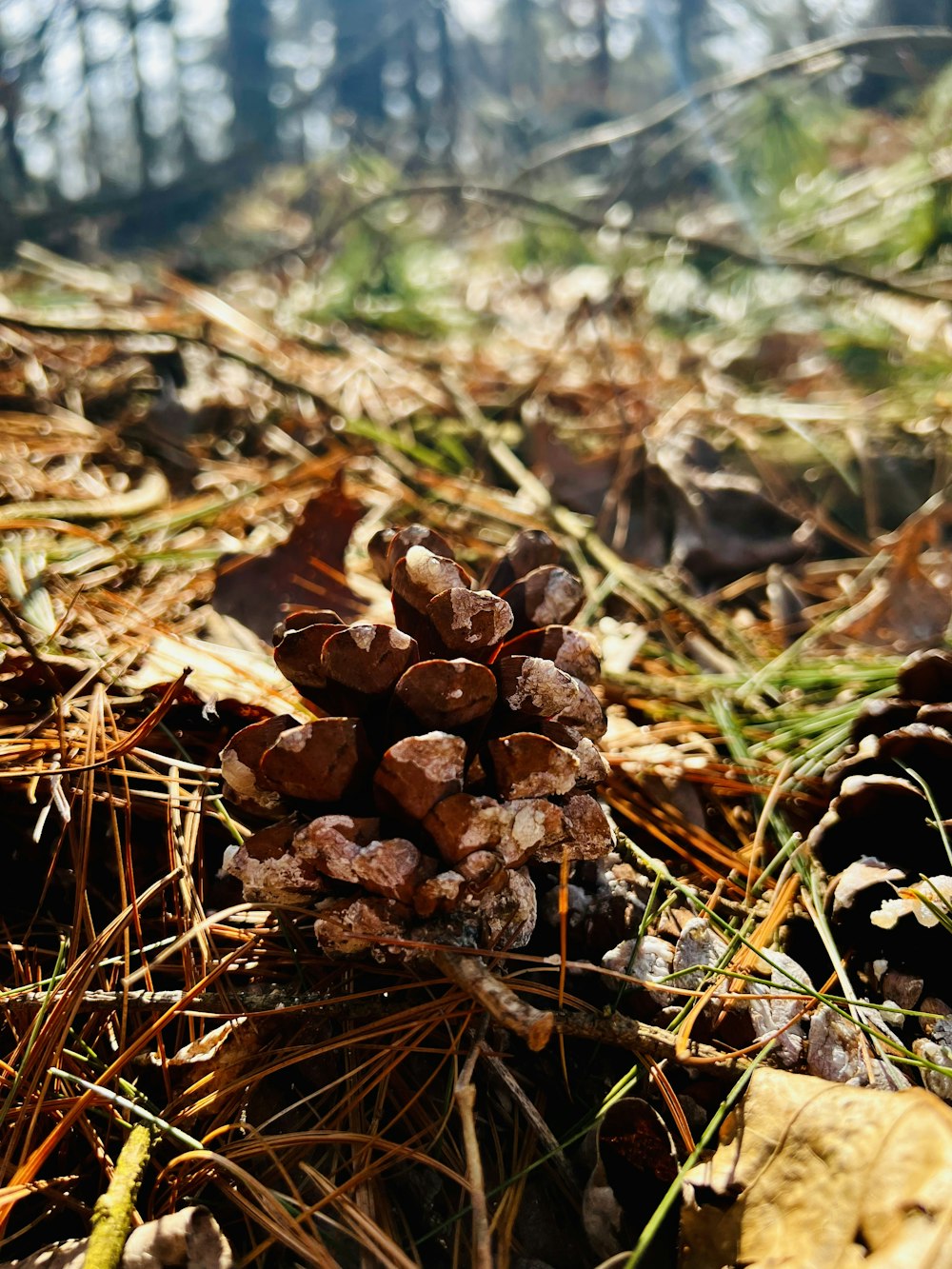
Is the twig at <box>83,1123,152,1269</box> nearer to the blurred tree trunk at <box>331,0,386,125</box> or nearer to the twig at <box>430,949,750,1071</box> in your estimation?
the twig at <box>430,949,750,1071</box>

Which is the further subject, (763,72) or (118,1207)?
(763,72)

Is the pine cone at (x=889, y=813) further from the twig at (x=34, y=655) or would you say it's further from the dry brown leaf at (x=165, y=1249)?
→ the twig at (x=34, y=655)

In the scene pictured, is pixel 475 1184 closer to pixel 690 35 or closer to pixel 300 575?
pixel 300 575

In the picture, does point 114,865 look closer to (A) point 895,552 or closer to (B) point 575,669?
(B) point 575,669

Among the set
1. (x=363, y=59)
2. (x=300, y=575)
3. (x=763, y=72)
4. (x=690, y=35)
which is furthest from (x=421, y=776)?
(x=690, y=35)

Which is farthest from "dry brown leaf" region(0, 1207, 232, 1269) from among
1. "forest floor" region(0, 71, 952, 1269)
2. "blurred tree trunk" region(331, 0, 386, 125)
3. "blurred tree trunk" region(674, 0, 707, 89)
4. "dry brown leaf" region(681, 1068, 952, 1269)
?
"blurred tree trunk" region(674, 0, 707, 89)

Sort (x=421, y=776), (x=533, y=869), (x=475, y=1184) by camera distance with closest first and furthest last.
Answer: (x=475, y=1184) < (x=421, y=776) < (x=533, y=869)
